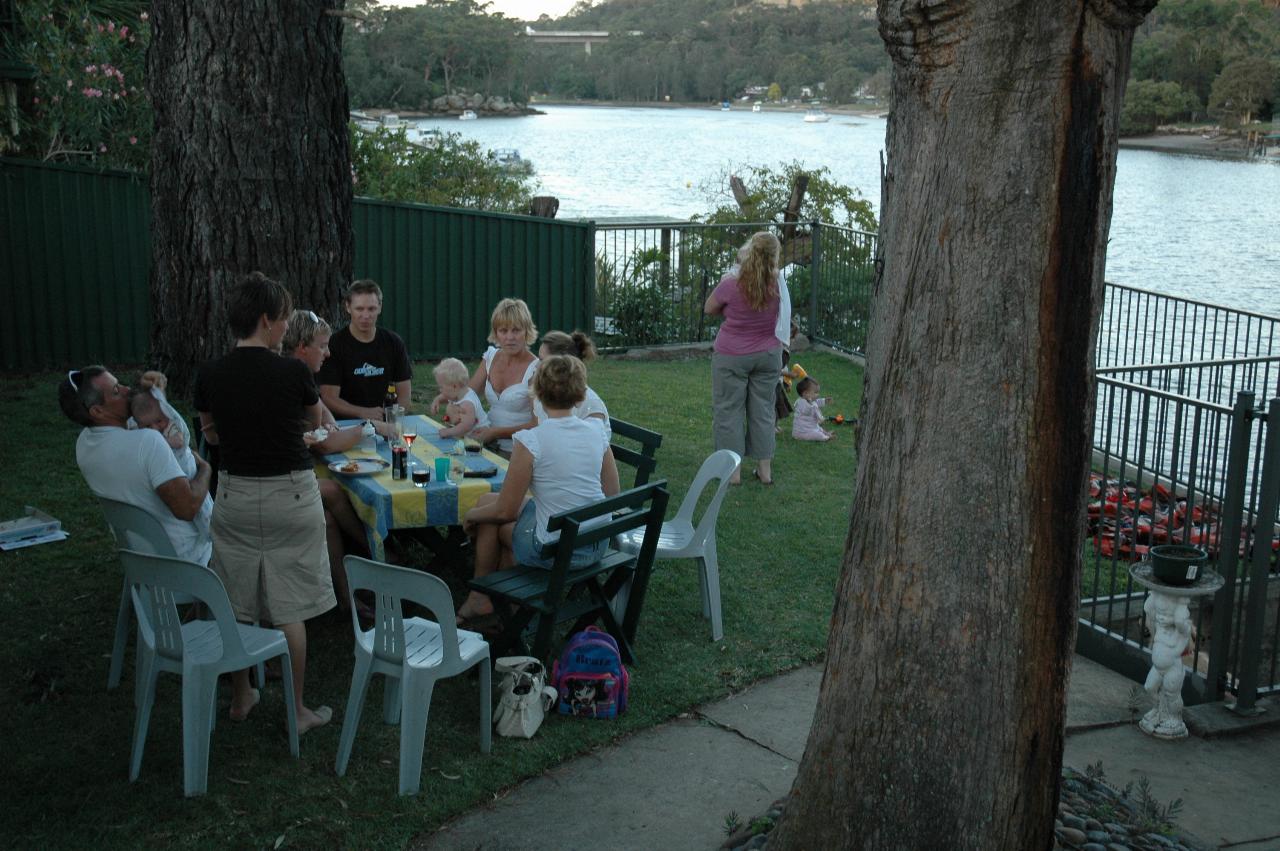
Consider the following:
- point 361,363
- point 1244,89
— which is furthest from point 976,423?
point 1244,89

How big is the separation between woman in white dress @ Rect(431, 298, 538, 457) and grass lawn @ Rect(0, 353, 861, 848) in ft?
2.83

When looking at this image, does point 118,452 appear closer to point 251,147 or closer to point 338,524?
point 338,524

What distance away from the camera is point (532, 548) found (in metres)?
5.72

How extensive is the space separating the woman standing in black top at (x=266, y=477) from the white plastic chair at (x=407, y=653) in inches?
11.8

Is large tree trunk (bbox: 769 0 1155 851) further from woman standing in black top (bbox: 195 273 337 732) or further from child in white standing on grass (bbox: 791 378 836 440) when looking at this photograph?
child in white standing on grass (bbox: 791 378 836 440)

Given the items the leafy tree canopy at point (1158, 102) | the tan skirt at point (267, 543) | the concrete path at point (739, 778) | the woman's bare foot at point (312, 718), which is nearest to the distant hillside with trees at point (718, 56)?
the leafy tree canopy at point (1158, 102)

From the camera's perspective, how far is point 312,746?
16.5 feet

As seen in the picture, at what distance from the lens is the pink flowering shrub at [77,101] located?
41.3 feet

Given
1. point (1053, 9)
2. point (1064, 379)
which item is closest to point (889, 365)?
point (1064, 379)

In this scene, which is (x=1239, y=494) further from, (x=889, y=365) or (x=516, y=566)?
(x=516, y=566)

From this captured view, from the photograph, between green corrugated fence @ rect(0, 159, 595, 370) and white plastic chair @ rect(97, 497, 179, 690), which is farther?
green corrugated fence @ rect(0, 159, 595, 370)

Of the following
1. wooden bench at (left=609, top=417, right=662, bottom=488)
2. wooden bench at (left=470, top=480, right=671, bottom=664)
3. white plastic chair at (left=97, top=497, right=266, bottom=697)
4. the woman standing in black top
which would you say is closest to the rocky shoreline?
wooden bench at (left=609, top=417, right=662, bottom=488)

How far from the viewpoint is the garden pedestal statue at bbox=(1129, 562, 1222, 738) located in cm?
536

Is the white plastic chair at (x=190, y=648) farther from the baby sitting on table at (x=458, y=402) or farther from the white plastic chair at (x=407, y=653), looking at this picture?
the baby sitting on table at (x=458, y=402)
